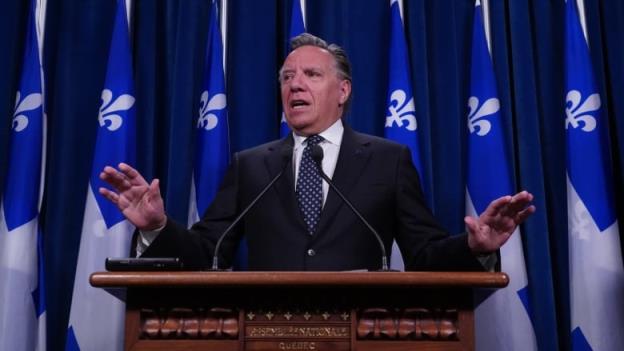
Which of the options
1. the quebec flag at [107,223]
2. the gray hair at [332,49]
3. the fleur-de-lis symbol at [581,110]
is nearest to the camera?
the gray hair at [332,49]

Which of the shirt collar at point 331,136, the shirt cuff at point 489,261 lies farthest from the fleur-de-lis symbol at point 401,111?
the shirt cuff at point 489,261

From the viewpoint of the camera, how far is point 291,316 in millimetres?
1495

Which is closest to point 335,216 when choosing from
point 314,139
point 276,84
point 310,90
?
point 314,139

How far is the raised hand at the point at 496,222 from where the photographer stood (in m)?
1.56

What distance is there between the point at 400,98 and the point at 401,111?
0.06 metres

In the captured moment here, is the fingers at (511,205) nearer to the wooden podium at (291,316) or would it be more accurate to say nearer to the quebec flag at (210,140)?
the wooden podium at (291,316)

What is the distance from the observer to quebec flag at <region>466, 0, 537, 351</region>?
2.96 meters

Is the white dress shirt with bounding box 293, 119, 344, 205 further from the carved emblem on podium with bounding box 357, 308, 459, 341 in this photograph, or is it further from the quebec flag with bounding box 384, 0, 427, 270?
the carved emblem on podium with bounding box 357, 308, 459, 341

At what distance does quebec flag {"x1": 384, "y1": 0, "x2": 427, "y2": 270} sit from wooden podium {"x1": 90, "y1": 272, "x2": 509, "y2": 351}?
1533mm

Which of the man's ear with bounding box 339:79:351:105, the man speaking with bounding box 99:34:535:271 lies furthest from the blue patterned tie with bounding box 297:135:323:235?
the man's ear with bounding box 339:79:351:105

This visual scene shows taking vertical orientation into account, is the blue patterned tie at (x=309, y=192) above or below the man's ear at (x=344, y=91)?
below

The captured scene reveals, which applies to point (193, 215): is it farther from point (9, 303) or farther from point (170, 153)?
point (9, 303)

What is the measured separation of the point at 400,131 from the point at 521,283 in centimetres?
78

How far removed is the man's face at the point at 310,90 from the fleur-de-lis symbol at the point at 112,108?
2.84 feet
